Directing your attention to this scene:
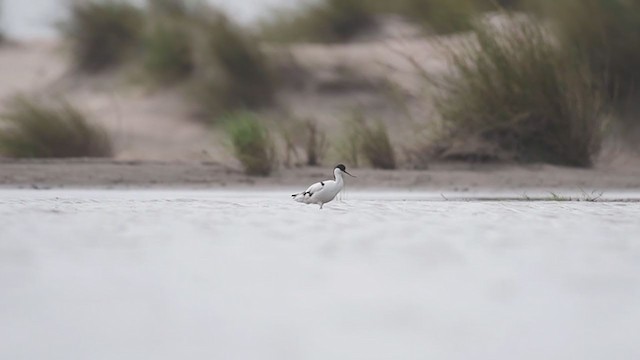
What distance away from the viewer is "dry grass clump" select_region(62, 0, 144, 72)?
23.8m

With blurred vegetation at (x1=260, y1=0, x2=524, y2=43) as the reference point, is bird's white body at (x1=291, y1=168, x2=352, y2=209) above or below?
below

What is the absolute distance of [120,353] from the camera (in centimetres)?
379

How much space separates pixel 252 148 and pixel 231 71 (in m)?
6.63

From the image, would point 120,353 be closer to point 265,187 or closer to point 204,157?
point 265,187

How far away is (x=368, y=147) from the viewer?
13898 millimetres

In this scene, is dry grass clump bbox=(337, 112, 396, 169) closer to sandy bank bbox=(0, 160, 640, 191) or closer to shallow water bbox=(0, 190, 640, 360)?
sandy bank bbox=(0, 160, 640, 191)

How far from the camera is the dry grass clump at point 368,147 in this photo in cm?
1378

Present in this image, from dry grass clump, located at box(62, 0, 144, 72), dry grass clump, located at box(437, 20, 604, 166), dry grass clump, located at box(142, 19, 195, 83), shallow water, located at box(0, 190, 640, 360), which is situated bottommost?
shallow water, located at box(0, 190, 640, 360)

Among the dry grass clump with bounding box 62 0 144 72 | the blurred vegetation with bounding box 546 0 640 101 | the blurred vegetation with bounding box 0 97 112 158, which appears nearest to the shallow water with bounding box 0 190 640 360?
the blurred vegetation with bounding box 0 97 112 158

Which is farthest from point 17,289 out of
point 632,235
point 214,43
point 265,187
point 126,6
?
point 126,6

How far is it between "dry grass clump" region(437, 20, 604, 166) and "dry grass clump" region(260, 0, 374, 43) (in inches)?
380

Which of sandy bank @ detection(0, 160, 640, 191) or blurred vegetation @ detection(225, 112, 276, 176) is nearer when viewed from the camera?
sandy bank @ detection(0, 160, 640, 191)

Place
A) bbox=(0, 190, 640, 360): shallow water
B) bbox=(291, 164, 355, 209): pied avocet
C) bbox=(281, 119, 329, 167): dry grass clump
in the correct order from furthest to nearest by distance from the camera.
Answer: bbox=(281, 119, 329, 167): dry grass clump → bbox=(291, 164, 355, 209): pied avocet → bbox=(0, 190, 640, 360): shallow water

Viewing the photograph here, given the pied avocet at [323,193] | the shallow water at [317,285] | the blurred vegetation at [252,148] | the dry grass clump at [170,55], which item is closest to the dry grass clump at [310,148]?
the blurred vegetation at [252,148]
